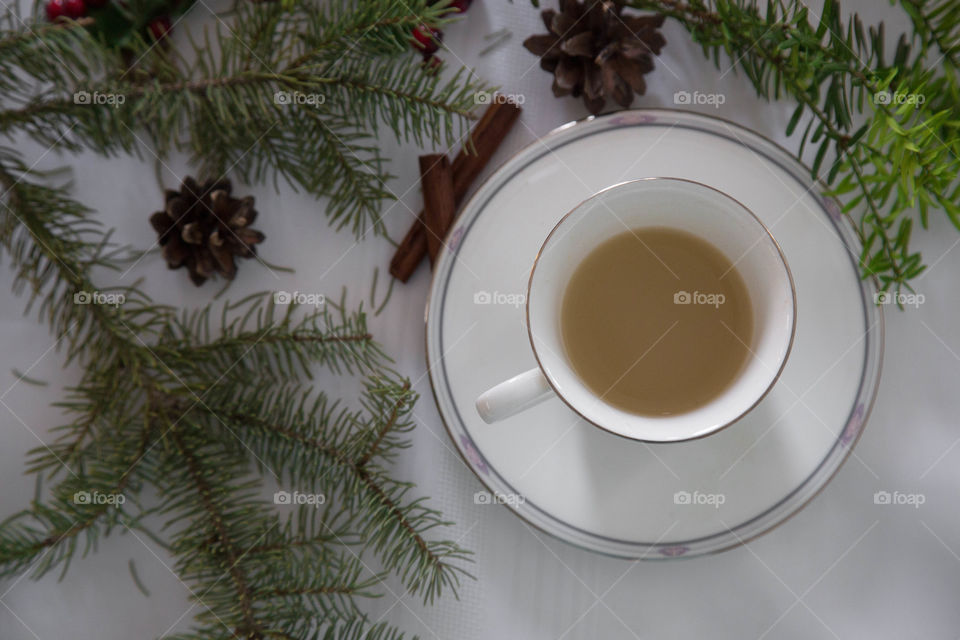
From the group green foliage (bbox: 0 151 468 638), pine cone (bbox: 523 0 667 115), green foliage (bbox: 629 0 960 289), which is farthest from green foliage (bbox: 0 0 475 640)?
green foliage (bbox: 629 0 960 289)

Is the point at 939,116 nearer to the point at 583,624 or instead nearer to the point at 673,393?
the point at 673,393

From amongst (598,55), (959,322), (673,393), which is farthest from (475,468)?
(959,322)

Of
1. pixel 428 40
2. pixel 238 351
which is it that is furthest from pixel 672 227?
pixel 238 351

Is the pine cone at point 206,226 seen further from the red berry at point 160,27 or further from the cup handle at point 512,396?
the cup handle at point 512,396

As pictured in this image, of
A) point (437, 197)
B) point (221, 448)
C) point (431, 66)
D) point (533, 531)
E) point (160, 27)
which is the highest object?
point (160, 27)

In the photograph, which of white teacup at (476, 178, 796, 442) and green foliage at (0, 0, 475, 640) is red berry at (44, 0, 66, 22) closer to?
green foliage at (0, 0, 475, 640)

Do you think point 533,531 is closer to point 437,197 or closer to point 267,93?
point 437,197

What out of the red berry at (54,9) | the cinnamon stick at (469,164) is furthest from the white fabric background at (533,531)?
the red berry at (54,9)
